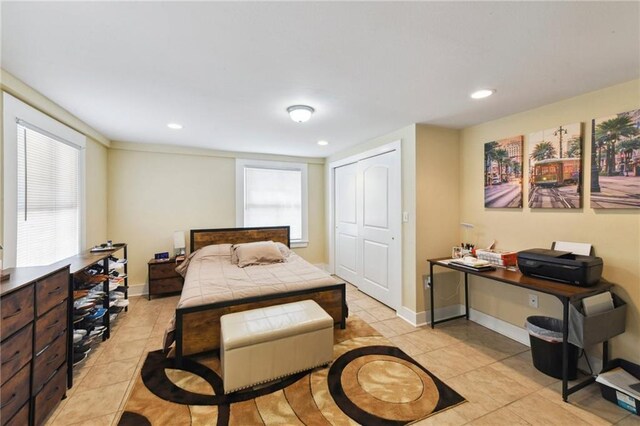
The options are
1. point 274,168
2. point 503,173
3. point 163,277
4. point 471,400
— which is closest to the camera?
point 471,400

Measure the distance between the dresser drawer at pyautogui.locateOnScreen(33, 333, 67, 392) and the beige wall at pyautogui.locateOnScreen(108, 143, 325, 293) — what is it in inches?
90.5

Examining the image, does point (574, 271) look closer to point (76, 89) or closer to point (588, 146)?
point (588, 146)

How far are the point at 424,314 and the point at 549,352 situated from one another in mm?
1140

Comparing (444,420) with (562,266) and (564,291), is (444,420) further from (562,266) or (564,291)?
(562,266)

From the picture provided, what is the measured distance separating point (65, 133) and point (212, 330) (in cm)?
246

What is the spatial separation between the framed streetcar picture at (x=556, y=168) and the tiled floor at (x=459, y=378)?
4.71 ft

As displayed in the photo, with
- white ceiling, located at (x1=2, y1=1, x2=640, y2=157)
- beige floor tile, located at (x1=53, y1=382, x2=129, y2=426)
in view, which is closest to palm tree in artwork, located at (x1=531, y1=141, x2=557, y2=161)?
white ceiling, located at (x1=2, y1=1, x2=640, y2=157)

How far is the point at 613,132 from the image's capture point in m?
2.02

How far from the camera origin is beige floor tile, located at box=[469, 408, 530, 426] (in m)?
1.63

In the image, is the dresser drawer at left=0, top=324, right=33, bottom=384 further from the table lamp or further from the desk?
the desk

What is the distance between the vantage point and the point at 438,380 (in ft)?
6.61

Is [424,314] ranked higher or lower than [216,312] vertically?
lower

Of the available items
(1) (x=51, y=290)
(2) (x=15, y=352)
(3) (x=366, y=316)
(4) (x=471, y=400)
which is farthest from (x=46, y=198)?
(4) (x=471, y=400)

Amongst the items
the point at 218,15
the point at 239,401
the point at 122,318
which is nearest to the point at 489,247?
the point at 239,401
